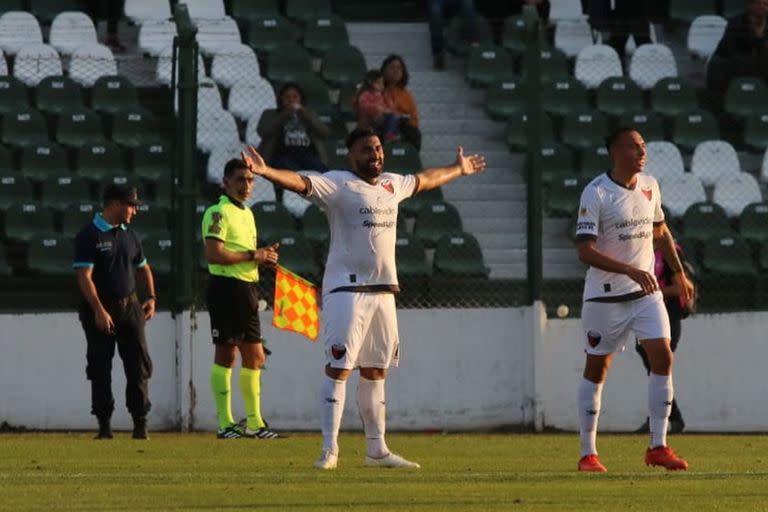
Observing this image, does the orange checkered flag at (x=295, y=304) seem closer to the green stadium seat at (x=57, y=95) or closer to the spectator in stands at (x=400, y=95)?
the spectator in stands at (x=400, y=95)

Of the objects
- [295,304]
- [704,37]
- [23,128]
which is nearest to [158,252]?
[295,304]

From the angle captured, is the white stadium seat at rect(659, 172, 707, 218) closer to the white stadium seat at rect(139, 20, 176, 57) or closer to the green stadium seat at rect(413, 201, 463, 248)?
the green stadium seat at rect(413, 201, 463, 248)

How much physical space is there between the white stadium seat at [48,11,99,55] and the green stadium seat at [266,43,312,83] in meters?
2.40

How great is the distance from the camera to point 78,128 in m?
19.8

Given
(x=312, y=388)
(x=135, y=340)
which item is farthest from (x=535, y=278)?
(x=135, y=340)

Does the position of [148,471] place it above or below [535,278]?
below

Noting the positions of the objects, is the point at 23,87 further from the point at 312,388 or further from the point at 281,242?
the point at 312,388

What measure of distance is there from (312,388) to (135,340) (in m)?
2.39

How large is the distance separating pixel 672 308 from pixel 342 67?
616 centimetres

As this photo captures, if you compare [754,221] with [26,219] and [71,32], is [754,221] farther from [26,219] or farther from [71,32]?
[71,32]

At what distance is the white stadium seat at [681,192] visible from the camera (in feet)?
A: 65.4

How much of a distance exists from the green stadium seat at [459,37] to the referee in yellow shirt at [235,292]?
7.41 meters

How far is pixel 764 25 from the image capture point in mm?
21500

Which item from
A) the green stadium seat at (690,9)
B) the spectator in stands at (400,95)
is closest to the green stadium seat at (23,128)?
the spectator in stands at (400,95)
